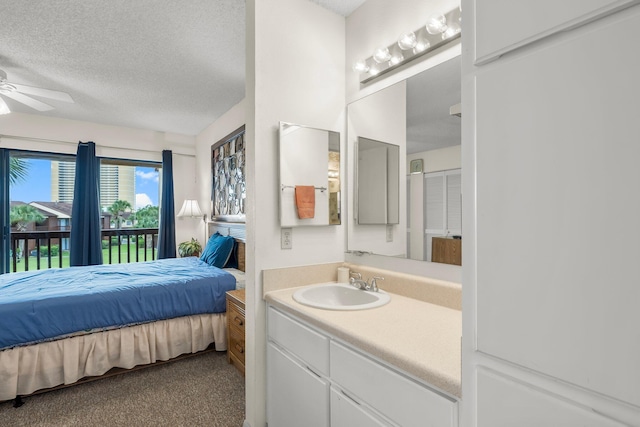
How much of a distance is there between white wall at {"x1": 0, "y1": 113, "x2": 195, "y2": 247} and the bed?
2.17 m

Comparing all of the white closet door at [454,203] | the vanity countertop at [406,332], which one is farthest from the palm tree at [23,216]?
the white closet door at [454,203]

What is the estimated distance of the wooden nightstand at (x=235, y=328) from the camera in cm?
257

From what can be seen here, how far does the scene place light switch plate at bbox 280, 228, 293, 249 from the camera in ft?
6.23

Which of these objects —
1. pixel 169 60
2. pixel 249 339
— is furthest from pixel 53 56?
pixel 249 339

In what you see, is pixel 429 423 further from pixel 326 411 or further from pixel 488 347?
pixel 326 411

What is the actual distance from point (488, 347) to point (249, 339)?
4.97ft

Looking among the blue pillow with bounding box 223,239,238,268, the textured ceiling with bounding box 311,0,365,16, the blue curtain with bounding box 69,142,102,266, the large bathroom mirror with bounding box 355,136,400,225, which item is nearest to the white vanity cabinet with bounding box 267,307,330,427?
the large bathroom mirror with bounding box 355,136,400,225

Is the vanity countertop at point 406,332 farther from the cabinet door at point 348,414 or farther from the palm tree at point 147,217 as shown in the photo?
the palm tree at point 147,217

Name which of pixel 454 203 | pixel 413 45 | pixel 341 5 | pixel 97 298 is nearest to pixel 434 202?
pixel 454 203

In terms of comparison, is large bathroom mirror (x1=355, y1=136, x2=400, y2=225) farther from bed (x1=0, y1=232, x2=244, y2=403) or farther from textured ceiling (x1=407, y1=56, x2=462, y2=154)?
bed (x1=0, y1=232, x2=244, y2=403)

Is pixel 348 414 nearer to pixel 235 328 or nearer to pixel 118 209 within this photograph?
pixel 235 328

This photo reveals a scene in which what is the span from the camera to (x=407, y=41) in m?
1.67

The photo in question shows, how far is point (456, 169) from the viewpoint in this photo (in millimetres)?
1469

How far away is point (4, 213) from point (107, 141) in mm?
1567
